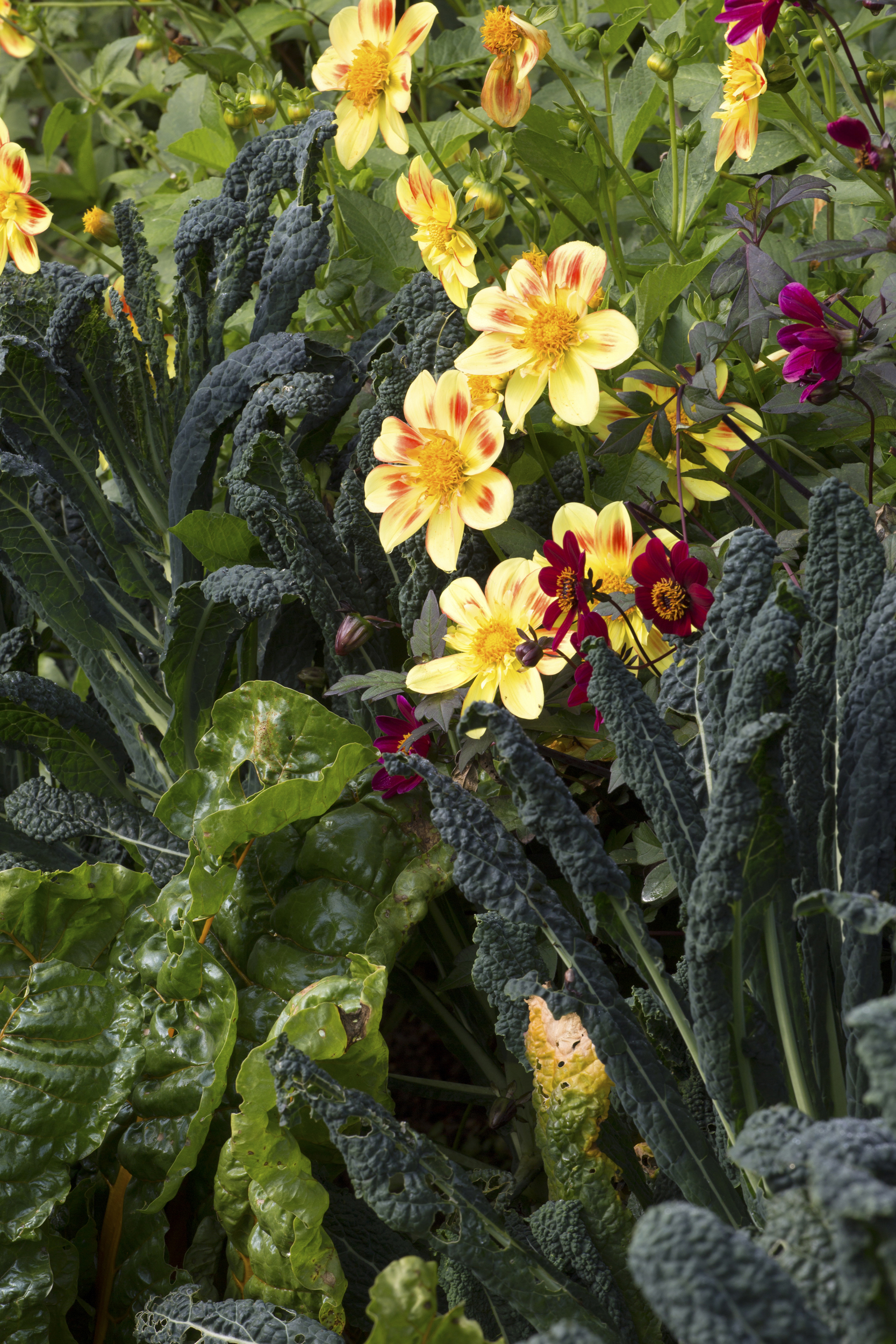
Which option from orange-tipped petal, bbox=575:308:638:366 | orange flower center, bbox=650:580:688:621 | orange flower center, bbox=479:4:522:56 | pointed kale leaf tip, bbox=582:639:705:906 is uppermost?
orange flower center, bbox=479:4:522:56

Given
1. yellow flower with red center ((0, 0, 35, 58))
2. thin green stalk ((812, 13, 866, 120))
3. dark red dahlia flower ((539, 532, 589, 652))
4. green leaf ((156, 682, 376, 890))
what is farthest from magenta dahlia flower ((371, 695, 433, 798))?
yellow flower with red center ((0, 0, 35, 58))

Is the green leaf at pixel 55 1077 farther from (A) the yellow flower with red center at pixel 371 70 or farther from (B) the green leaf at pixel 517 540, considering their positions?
(A) the yellow flower with red center at pixel 371 70

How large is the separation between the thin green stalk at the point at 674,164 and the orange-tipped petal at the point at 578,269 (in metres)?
0.21

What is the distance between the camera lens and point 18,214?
3.08ft

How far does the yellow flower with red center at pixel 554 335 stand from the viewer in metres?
0.70

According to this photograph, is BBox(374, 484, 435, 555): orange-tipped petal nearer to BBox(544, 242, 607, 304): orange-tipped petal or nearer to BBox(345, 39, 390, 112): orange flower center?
BBox(544, 242, 607, 304): orange-tipped petal

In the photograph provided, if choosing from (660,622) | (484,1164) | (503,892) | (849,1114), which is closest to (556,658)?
(660,622)

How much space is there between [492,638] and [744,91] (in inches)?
17.3

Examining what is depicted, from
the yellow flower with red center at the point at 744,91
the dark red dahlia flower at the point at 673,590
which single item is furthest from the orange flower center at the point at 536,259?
the dark red dahlia flower at the point at 673,590

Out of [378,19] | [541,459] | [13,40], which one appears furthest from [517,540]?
[13,40]

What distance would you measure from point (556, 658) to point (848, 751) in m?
0.21

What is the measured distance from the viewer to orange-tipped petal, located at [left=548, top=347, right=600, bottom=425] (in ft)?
2.30

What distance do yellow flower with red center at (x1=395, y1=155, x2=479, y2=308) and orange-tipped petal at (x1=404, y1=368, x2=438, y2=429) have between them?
85 mm

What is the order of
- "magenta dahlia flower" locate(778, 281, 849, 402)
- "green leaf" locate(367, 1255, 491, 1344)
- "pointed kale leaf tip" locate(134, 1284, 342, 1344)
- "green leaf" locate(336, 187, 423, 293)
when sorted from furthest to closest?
"green leaf" locate(336, 187, 423, 293) → "magenta dahlia flower" locate(778, 281, 849, 402) → "pointed kale leaf tip" locate(134, 1284, 342, 1344) → "green leaf" locate(367, 1255, 491, 1344)
